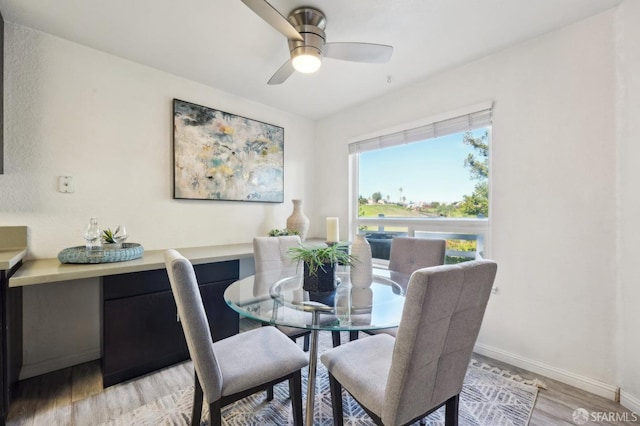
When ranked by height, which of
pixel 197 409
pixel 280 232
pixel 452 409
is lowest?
pixel 197 409

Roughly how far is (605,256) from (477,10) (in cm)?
170

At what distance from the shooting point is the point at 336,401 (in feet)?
3.97

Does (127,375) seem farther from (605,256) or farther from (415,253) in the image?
(605,256)

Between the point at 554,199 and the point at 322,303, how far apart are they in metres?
1.75

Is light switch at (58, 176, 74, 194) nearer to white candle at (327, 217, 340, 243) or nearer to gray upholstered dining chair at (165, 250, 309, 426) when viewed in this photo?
gray upholstered dining chair at (165, 250, 309, 426)

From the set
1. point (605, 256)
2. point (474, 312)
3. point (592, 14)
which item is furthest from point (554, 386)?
point (592, 14)

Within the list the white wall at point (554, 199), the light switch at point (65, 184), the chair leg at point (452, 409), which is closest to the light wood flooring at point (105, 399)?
the white wall at point (554, 199)

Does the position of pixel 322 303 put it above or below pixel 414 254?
below

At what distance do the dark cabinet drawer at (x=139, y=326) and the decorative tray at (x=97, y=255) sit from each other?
0.12m

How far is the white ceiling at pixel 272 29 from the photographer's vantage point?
160 centimetres

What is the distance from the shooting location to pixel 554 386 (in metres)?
1.77

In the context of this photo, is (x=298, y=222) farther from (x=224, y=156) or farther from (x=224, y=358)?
(x=224, y=358)

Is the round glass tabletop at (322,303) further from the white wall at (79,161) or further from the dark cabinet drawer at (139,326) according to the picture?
the white wall at (79,161)

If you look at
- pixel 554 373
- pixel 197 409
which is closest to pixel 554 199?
pixel 554 373
